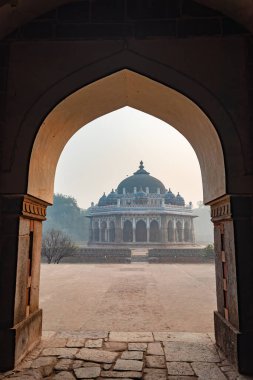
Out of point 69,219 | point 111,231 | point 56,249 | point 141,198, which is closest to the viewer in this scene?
point 56,249

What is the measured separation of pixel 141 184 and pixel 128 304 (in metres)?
33.3

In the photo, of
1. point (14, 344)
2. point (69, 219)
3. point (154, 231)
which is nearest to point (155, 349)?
point (14, 344)

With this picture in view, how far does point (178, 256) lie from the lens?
709 inches

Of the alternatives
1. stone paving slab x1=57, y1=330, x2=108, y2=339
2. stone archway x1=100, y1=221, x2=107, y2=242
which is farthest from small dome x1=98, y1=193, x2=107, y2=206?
stone paving slab x1=57, y1=330, x2=108, y2=339

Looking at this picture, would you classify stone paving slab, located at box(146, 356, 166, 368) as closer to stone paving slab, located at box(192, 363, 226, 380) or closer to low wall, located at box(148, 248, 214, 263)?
stone paving slab, located at box(192, 363, 226, 380)

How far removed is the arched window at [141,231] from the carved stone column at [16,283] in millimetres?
30922

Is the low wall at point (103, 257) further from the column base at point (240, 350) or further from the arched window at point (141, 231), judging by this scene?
the column base at point (240, 350)

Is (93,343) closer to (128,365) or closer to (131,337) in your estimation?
(131,337)

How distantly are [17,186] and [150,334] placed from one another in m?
2.63

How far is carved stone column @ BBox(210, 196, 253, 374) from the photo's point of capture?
9.29 feet

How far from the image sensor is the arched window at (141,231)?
112ft

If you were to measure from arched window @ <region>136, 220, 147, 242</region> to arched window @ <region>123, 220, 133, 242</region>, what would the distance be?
78 cm

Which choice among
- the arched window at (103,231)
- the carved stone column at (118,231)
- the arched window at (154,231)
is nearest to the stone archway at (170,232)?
the arched window at (154,231)

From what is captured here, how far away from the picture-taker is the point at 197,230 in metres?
105
